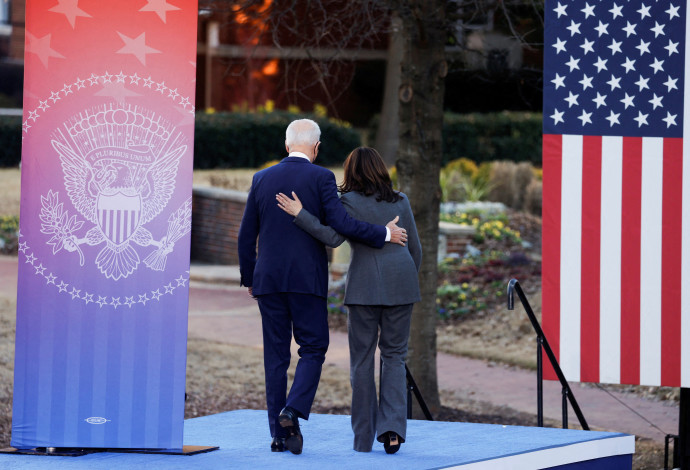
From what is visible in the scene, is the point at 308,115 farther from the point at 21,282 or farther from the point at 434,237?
the point at 21,282

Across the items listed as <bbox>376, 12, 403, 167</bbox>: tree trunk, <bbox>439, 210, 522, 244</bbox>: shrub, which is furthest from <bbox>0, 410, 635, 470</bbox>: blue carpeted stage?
<bbox>376, 12, 403, 167</bbox>: tree trunk

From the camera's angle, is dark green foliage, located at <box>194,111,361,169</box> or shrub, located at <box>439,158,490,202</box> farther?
dark green foliage, located at <box>194,111,361,169</box>

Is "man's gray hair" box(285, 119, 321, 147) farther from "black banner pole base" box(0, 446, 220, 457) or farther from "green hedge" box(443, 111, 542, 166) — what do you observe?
"green hedge" box(443, 111, 542, 166)

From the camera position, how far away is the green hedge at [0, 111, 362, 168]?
2312 centimetres

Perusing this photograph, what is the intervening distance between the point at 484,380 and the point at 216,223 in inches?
348

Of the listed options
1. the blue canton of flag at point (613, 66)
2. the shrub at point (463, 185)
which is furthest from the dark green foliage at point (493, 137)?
the blue canton of flag at point (613, 66)

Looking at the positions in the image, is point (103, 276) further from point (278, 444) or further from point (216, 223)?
point (216, 223)

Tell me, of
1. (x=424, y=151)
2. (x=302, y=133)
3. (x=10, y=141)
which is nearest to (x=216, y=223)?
(x=10, y=141)

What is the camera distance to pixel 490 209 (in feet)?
59.1

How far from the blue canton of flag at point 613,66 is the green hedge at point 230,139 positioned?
16156 mm

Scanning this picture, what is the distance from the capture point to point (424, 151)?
9328 millimetres

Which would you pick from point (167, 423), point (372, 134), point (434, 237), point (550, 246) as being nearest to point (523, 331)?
point (434, 237)

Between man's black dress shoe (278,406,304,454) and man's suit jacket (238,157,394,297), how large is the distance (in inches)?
26.4

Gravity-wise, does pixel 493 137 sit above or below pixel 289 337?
above
